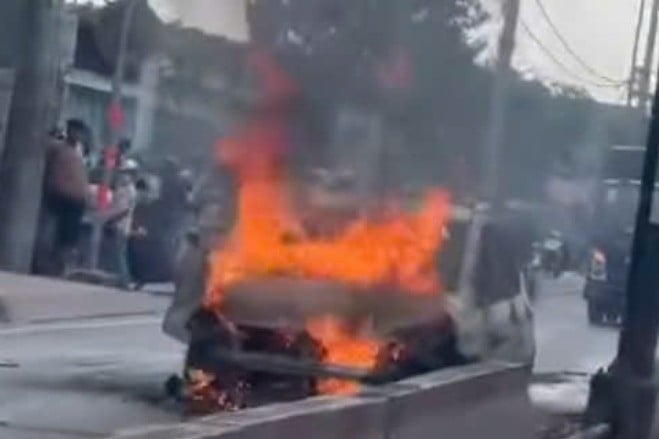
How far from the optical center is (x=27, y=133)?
1991cm

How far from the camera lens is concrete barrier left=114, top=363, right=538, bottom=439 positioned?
6535 mm

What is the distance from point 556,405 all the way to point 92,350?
3549mm

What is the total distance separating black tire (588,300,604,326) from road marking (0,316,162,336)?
10483 millimetres

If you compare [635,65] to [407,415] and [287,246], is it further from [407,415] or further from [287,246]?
[407,415]

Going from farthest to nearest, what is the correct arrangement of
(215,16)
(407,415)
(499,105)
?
(499,105) → (215,16) → (407,415)

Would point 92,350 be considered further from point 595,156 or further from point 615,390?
point 595,156

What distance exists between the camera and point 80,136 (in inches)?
829

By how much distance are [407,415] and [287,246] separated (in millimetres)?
4334

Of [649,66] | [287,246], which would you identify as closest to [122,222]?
[649,66]

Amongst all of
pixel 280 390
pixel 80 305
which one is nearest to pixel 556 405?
pixel 280 390

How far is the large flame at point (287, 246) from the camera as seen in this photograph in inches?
494

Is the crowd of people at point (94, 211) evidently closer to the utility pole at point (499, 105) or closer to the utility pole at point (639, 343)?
the utility pole at point (499, 105)

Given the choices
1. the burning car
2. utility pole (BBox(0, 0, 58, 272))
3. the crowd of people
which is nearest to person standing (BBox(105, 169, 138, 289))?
the crowd of people

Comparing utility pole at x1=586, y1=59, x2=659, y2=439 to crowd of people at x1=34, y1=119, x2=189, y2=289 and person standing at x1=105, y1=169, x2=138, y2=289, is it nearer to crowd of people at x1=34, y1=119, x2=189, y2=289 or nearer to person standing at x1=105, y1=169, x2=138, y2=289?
crowd of people at x1=34, y1=119, x2=189, y2=289
